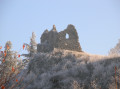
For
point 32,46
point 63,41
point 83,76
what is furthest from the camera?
point 32,46

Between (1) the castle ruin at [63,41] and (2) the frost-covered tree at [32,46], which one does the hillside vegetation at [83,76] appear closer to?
(1) the castle ruin at [63,41]

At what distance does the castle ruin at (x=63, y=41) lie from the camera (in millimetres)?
23031

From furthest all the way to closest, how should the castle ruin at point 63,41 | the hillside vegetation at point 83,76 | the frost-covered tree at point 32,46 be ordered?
the frost-covered tree at point 32,46 → the castle ruin at point 63,41 → the hillside vegetation at point 83,76

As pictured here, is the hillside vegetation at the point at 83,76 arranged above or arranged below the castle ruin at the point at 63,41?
below

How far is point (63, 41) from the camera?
23.2 meters

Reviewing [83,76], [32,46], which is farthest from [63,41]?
[32,46]

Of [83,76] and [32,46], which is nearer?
[83,76]

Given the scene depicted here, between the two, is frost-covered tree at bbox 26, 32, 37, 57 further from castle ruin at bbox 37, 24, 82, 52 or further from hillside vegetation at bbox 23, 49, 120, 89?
hillside vegetation at bbox 23, 49, 120, 89

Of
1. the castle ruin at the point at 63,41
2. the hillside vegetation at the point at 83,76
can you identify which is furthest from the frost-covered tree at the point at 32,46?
the hillside vegetation at the point at 83,76

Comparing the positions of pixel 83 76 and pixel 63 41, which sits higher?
pixel 63 41

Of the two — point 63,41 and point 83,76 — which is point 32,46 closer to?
point 63,41

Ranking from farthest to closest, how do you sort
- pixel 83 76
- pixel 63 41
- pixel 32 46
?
1. pixel 32 46
2. pixel 63 41
3. pixel 83 76

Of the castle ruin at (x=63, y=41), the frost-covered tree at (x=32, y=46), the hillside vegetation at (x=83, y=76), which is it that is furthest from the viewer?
the frost-covered tree at (x=32, y=46)

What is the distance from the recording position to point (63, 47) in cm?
2292
